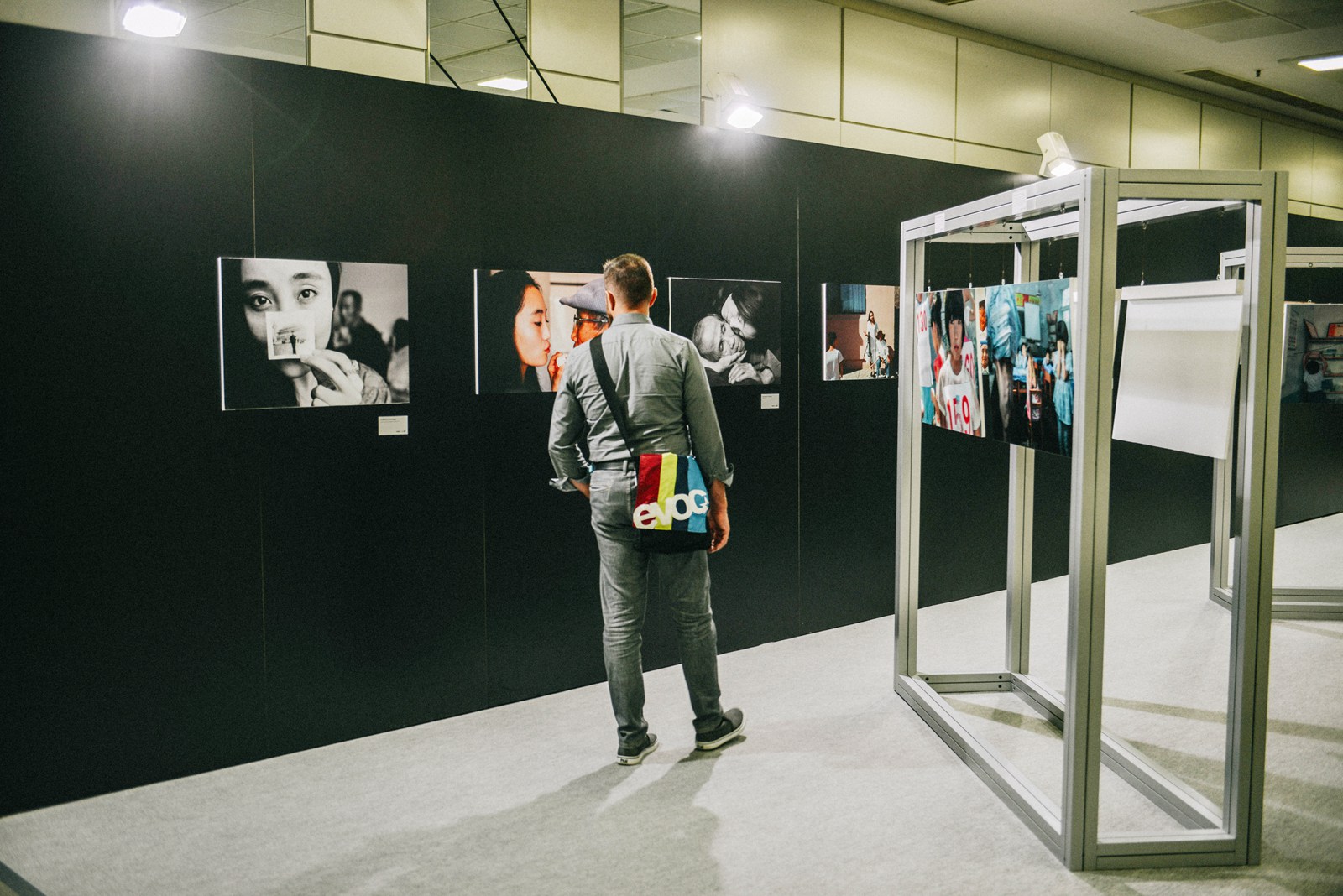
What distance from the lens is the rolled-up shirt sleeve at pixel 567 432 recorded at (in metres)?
3.62

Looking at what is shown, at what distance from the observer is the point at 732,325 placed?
4.94 m

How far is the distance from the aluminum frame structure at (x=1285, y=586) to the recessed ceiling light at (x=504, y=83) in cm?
418

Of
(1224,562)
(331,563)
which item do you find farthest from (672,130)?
(1224,562)

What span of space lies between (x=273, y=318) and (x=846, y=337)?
2.99 m

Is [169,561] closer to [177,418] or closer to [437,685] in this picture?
[177,418]

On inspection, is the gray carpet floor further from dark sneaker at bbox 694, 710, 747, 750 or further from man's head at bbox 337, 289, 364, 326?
man's head at bbox 337, 289, 364, 326

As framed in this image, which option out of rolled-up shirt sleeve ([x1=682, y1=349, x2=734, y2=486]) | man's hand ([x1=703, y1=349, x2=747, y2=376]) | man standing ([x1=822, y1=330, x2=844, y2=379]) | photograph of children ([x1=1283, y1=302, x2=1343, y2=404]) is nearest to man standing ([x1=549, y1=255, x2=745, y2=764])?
rolled-up shirt sleeve ([x1=682, y1=349, x2=734, y2=486])

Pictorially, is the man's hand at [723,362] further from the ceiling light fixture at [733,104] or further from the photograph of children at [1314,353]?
the photograph of children at [1314,353]

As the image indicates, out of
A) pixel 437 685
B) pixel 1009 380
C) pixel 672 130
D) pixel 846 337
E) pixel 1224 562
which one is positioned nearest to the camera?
pixel 1009 380

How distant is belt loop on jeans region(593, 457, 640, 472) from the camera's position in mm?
3513

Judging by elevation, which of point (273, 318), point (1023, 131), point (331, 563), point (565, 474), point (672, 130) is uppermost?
point (1023, 131)

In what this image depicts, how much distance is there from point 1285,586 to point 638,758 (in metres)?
4.73

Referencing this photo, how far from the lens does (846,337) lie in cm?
543

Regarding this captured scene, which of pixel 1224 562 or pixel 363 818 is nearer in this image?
pixel 363 818
